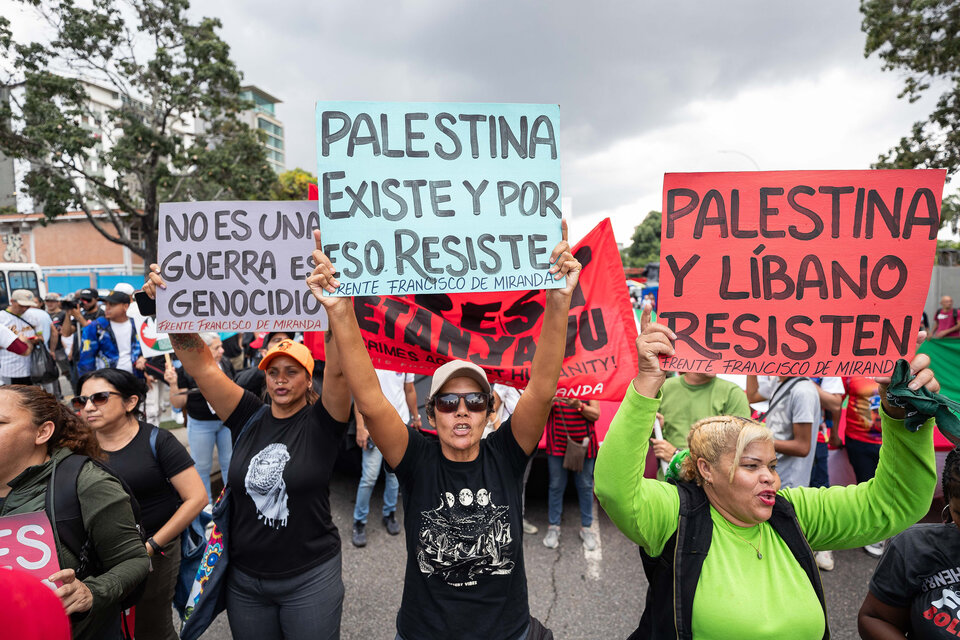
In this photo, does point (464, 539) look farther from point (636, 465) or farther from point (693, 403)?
point (693, 403)

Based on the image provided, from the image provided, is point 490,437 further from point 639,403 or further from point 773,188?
point 773,188

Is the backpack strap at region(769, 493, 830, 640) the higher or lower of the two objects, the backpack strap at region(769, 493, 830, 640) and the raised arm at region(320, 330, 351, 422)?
the lower

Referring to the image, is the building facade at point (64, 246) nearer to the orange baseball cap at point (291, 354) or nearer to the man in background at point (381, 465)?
the man in background at point (381, 465)

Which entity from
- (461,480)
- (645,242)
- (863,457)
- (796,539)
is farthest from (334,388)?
(645,242)

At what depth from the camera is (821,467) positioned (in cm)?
494

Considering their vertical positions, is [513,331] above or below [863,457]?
above

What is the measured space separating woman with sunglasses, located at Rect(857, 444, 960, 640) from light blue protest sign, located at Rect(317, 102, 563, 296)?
1621mm

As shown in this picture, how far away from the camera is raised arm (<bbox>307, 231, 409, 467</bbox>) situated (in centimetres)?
207

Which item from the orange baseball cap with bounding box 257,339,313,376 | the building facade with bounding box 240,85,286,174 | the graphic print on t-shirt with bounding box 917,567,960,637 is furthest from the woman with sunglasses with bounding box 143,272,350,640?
the building facade with bounding box 240,85,286,174

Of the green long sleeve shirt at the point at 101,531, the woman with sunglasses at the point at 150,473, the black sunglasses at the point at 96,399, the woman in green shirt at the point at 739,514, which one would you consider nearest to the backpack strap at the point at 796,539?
the woman in green shirt at the point at 739,514

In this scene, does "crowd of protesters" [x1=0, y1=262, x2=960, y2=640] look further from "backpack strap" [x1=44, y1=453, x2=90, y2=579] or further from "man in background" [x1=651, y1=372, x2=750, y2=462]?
"man in background" [x1=651, y1=372, x2=750, y2=462]

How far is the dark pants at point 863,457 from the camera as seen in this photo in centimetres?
459

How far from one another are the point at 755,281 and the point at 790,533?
3.21ft

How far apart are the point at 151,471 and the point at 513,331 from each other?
2.11m
